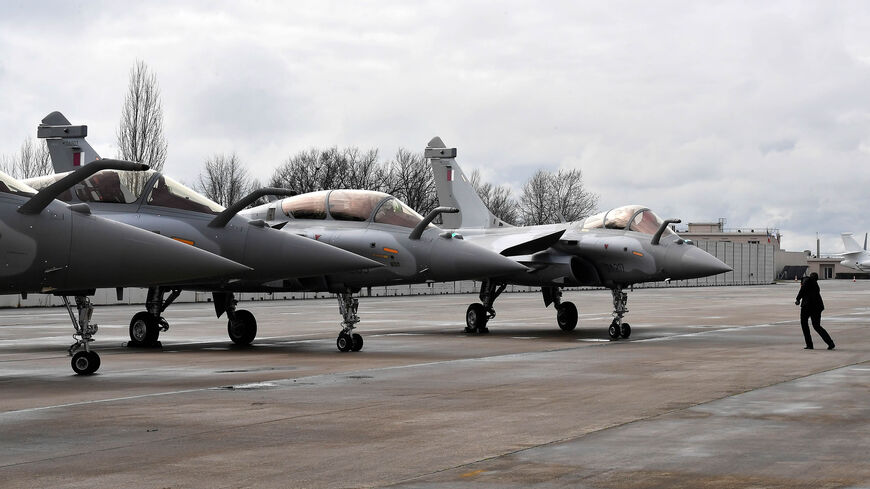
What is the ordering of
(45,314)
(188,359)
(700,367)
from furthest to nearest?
1. (45,314)
2. (188,359)
3. (700,367)

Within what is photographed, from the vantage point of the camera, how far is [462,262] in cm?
2028

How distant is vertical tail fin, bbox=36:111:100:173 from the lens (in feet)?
68.5

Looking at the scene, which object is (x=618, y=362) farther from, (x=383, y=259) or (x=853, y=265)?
(x=853, y=265)

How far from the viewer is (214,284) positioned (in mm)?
18234

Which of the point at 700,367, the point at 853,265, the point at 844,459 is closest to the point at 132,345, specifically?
the point at 700,367

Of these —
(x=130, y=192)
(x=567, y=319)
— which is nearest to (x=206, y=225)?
(x=130, y=192)

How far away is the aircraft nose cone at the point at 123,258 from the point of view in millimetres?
11820

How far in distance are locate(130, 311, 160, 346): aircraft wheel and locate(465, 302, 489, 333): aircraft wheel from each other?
8.13 m

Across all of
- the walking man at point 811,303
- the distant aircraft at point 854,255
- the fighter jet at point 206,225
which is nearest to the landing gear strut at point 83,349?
the fighter jet at point 206,225

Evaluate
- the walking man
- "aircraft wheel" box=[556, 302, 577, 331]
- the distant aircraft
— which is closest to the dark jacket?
the walking man

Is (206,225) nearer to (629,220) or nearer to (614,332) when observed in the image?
(614,332)

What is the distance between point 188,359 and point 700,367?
7880mm

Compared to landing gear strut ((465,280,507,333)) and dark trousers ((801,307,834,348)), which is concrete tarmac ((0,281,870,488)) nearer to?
dark trousers ((801,307,834,348))

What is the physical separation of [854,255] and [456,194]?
120179 millimetres
